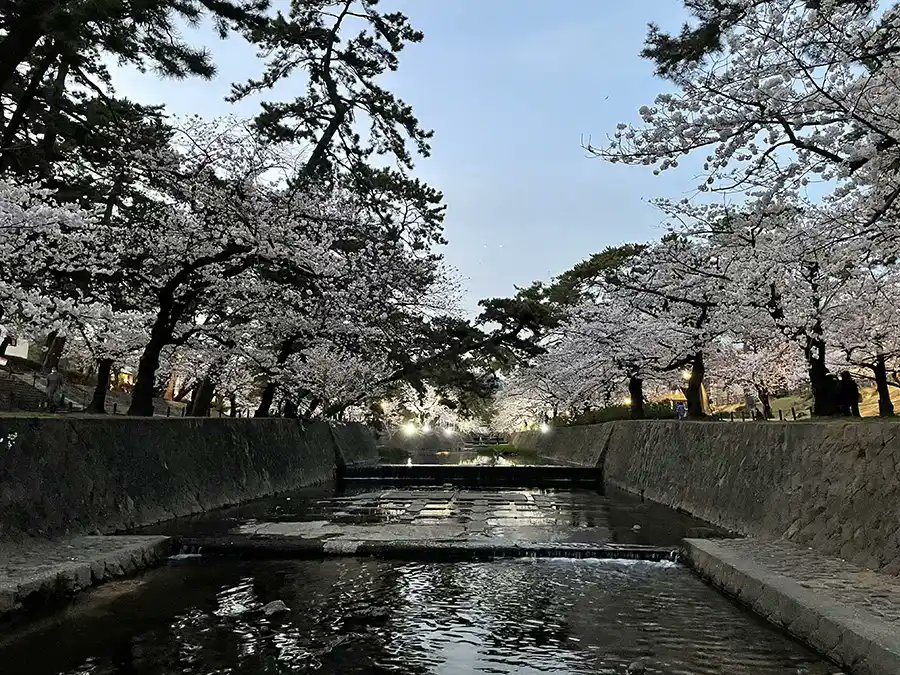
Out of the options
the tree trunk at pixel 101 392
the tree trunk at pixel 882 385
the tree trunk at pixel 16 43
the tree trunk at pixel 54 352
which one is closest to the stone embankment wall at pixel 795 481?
the tree trunk at pixel 882 385

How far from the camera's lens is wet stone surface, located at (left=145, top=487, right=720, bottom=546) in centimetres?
1011

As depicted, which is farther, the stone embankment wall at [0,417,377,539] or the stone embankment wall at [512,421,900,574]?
the stone embankment wall at [0,417,377,539]

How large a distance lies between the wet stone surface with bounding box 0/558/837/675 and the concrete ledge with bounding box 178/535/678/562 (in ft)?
2.36

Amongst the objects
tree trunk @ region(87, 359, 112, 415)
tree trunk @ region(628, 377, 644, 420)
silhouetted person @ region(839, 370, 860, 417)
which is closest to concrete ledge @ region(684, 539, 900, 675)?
silhouetted person @ region(839, 370, 860, 417)

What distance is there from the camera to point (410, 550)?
8.95 metres

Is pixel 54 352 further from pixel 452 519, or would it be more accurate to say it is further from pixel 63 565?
pixel 63 565

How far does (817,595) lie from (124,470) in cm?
974

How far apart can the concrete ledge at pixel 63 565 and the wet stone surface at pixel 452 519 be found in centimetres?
162

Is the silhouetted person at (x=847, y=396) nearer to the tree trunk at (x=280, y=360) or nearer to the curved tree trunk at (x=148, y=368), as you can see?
the tree trunk at (x=280, y=360)

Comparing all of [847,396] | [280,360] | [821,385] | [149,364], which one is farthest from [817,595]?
[280,360]

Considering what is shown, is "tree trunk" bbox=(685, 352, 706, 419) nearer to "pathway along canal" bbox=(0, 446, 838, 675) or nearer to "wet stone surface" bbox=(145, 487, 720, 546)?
"wet stone surface" bbox=(145, 487, 720, 546)

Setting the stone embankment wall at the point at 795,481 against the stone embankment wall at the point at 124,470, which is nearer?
the stone embankment wall at the point at 795,481

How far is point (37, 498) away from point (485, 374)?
55.9 feet

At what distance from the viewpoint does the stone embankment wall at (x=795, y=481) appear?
269 inches
